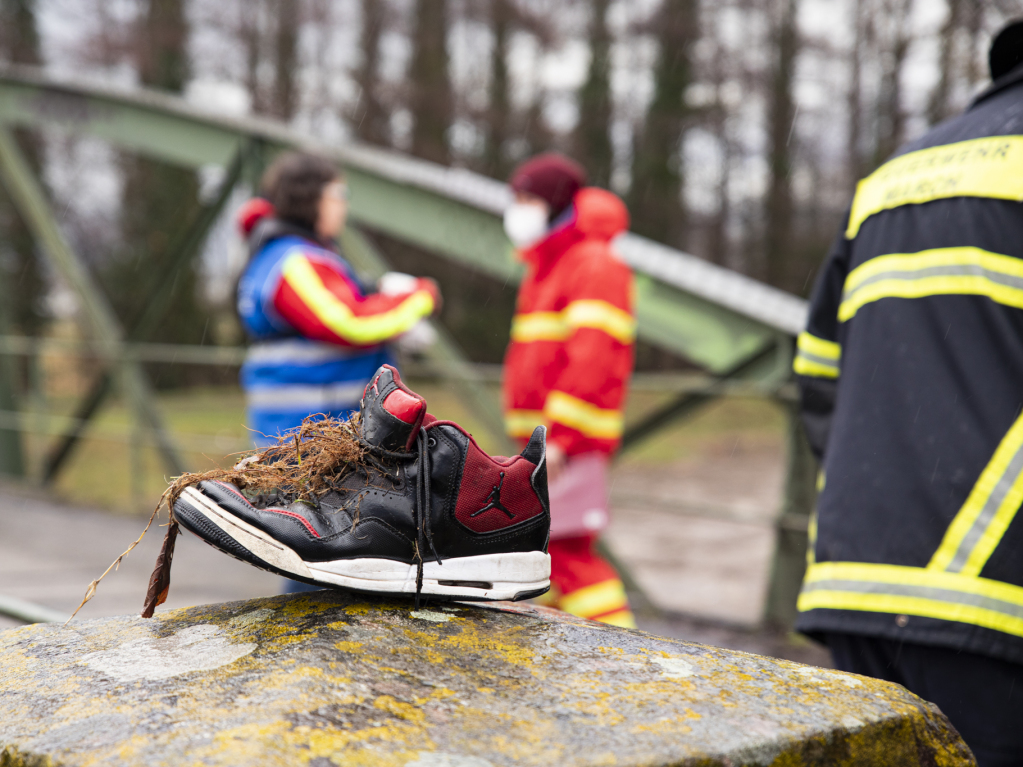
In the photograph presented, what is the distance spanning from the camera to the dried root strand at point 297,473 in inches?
57.2

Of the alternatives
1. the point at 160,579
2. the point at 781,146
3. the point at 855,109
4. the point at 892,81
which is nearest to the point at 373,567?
the point at 160,579

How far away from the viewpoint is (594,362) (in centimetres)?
335

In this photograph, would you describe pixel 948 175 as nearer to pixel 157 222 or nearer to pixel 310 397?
pixel 310 397

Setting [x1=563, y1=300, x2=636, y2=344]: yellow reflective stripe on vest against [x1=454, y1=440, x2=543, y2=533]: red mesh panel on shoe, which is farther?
[x1=563, y1=300, x2=636, y2=344]: yellow reflective stripe on vest

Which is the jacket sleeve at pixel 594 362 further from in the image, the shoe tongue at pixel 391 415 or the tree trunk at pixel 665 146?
the tree trunk at pixel 665 146

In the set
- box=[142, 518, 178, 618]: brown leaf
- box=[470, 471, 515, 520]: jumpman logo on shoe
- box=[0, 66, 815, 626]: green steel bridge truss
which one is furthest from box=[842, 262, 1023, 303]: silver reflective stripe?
box=[0, 66, 815, 626]: green steel bridge truss

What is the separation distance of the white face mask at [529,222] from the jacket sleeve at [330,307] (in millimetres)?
697

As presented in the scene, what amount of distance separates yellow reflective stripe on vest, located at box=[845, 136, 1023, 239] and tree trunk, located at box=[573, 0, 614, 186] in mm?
15314

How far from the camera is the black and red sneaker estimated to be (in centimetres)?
137

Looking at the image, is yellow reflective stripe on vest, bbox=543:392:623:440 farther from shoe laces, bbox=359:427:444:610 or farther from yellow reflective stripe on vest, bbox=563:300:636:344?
shoe laces, bbox=359:427:444:610

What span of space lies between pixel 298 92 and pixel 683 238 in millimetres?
7187

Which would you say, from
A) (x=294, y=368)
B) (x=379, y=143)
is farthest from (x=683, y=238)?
(x=294, y=368)

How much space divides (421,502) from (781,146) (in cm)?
1599

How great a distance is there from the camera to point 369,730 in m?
1.08
